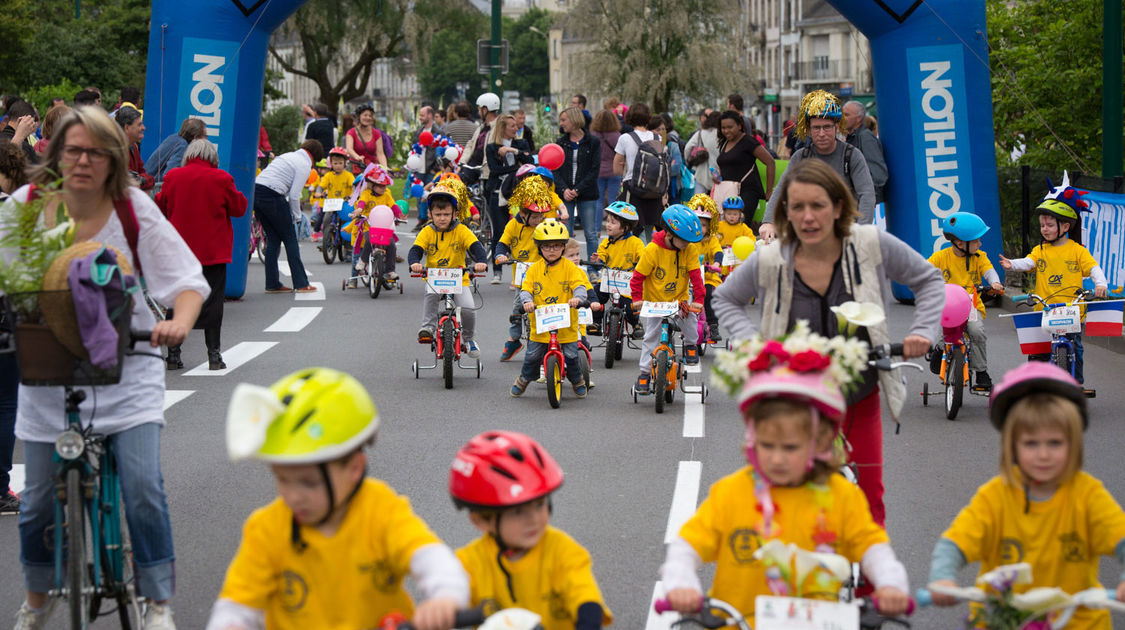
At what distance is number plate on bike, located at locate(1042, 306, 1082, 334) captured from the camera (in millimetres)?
10555

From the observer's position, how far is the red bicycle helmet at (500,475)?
3.95 m

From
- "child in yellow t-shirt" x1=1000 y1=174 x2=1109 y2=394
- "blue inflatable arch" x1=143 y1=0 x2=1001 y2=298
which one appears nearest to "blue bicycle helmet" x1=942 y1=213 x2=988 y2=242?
"child in yellow t-shirt" x1=1000 y1=174 x2=1109 y2=394

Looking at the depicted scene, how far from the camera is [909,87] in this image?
16594mm

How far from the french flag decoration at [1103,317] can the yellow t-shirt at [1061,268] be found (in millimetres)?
226

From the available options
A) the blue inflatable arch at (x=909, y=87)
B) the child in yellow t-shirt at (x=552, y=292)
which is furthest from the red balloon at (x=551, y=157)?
the child in yellow t-shirt at (x=552, y=292)

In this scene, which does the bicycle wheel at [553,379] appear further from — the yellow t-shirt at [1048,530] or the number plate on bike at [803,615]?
the number plate on bike at [803,615]

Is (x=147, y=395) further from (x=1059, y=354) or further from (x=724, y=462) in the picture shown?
(x=1059, y=354)

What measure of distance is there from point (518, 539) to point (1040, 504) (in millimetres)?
1520

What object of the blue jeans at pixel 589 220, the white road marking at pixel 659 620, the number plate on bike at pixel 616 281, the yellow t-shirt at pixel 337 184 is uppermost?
the yellow t-shirt at pixel 337 184

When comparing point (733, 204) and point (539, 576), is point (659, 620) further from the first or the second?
point (733, 204)

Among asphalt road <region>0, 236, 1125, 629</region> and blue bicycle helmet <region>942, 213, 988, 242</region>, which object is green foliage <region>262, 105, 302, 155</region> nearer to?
asphalt road <region>0, 236, 1125, 629</region>

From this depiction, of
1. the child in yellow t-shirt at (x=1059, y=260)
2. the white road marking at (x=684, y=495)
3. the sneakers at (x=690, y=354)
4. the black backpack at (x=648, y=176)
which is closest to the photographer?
the white road marking at (x=684, y=495)

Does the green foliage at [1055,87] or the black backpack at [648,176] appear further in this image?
the green foliage at [1055,87]

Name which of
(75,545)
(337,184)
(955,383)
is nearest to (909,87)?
(955,383)
